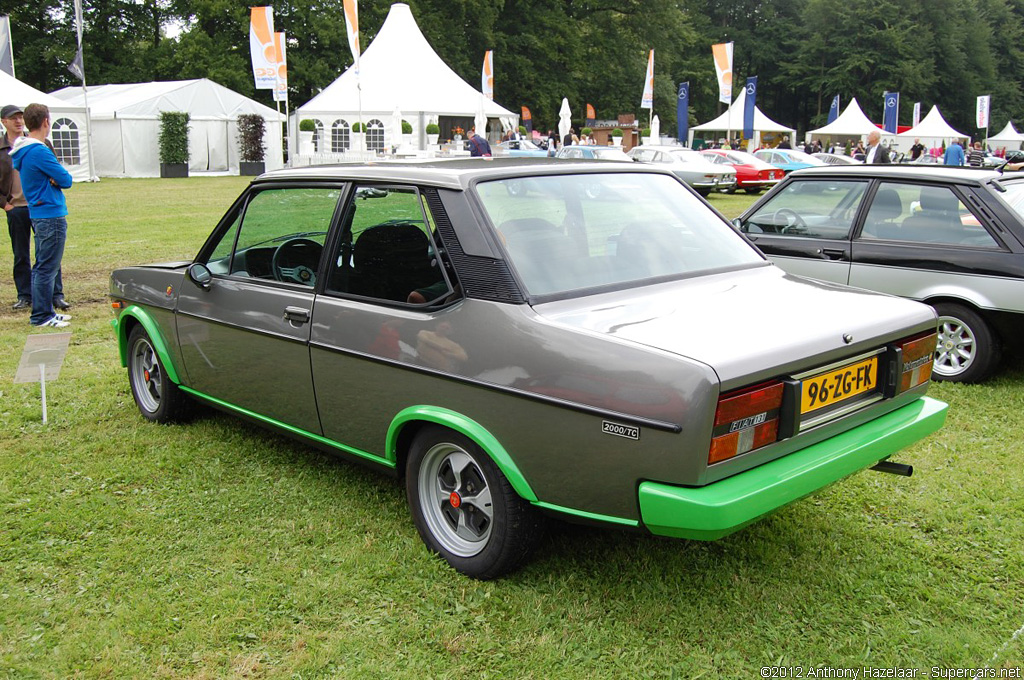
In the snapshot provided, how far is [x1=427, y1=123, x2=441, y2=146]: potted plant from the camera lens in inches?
1296

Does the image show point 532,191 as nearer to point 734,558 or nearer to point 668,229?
point 668,229

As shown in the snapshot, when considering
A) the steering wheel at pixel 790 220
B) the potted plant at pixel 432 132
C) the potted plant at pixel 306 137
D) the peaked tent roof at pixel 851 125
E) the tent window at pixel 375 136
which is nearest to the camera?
the steering wheel at pixel 790 220

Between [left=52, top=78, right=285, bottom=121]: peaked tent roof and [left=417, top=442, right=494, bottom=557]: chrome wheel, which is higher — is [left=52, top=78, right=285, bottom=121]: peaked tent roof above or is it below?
above

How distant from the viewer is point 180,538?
3.76m

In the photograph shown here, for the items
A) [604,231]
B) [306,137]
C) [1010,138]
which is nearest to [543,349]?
[604,231]

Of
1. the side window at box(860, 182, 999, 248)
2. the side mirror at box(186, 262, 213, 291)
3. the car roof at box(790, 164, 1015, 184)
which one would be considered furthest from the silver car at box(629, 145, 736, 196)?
the side mirror at box(186, 262, 213, 291)

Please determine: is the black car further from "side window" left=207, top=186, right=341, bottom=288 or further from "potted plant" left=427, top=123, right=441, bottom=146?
"potted plant" left=427, top=123, right=441, bottom=146

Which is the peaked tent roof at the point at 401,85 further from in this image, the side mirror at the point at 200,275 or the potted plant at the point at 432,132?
the side mirror at the point at 200,275

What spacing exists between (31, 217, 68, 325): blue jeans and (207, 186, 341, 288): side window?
4.00 m

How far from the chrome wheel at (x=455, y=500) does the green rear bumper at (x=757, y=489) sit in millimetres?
781

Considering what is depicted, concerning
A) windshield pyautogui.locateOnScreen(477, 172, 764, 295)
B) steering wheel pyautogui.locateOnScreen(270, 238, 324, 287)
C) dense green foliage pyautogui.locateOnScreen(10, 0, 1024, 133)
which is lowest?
steering wheel pyautogui.locateOnScreen(270, 238, 324, 287)

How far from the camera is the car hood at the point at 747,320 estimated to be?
2768 millimetres

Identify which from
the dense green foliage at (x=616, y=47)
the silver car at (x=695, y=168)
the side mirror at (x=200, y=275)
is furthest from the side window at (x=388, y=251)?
the dense green foliage at (x=616, y=47)

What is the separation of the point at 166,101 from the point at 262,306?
1245 inches
